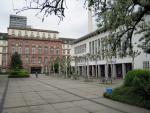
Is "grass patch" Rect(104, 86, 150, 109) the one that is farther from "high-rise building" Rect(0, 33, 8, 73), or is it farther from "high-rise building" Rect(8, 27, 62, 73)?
"high-rise building" Rect(0, 33, 8, 73)

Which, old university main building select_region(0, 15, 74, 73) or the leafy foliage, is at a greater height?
old university main building select_region(0, 15, 74, 73)

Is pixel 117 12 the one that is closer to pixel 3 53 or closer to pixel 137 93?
pixel 137 93

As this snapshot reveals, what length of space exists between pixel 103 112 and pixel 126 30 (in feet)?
15.3

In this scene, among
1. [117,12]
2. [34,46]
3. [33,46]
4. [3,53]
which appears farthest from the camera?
[34,46]

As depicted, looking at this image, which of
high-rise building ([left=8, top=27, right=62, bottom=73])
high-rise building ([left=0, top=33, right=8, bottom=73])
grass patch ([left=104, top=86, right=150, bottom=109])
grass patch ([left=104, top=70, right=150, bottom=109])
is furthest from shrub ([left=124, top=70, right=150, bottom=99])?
high-rise building ([left=0, top=33, right=8, bottom=73])

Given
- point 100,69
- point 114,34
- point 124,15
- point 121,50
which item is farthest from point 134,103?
point 100,69

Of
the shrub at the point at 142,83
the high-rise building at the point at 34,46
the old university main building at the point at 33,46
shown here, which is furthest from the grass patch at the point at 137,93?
the high-rise building at the point at 34,46

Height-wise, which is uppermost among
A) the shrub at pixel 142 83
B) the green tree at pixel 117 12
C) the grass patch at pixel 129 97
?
the green tree at pixel 117 12

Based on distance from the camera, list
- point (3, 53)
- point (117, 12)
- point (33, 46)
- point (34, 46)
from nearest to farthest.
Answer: point (117, 12)
point (3, 53)
point (33, 46)
point (34, 46)

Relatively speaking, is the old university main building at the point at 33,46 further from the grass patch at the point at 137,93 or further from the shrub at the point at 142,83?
the shrub at the point at 142,83

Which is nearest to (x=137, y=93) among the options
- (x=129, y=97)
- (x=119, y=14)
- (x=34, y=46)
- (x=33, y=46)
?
(x=129, y=97)

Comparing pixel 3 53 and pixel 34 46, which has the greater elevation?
pixel 34 46

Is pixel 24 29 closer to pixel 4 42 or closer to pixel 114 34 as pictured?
pixel 4 42

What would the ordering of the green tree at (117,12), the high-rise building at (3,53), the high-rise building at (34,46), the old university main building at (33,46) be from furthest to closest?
the high-rise building at (34,46) < the old university main building at (33,46) < the high-rise building at (3,53) < the green tree at (117,12)
